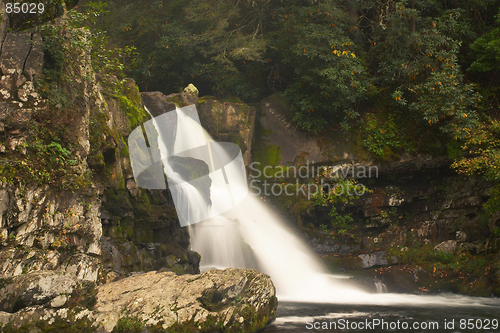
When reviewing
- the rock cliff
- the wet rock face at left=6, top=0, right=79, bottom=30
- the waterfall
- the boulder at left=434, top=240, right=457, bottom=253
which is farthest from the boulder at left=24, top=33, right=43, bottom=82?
the boulder at left=434, top=240, right=457, bottom=253

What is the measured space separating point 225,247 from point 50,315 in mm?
7789

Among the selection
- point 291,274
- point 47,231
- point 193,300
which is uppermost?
point 47,231

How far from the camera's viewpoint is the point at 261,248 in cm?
1384

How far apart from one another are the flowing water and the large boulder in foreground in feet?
2.28

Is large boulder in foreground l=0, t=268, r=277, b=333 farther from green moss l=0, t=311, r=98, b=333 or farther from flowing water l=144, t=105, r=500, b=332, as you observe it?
flowing water l=144, t=105, r=500, b=332

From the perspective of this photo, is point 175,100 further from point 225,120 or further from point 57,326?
point 57,326

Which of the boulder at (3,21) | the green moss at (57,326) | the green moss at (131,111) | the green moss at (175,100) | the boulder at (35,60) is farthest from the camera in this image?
the green moss at (175,100)

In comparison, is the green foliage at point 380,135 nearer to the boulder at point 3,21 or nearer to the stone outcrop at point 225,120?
the stone outcrop at point 225,120

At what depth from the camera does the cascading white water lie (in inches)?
436

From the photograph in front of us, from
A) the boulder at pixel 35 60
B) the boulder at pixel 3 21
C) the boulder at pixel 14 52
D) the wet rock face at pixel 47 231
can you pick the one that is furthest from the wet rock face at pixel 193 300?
the boulder at pixel 3 21

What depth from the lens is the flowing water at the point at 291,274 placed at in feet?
27.9

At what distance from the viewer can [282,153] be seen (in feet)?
51.1

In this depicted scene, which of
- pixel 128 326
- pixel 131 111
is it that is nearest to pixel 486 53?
pixel 131 111

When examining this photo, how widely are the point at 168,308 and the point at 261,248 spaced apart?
7.51m
